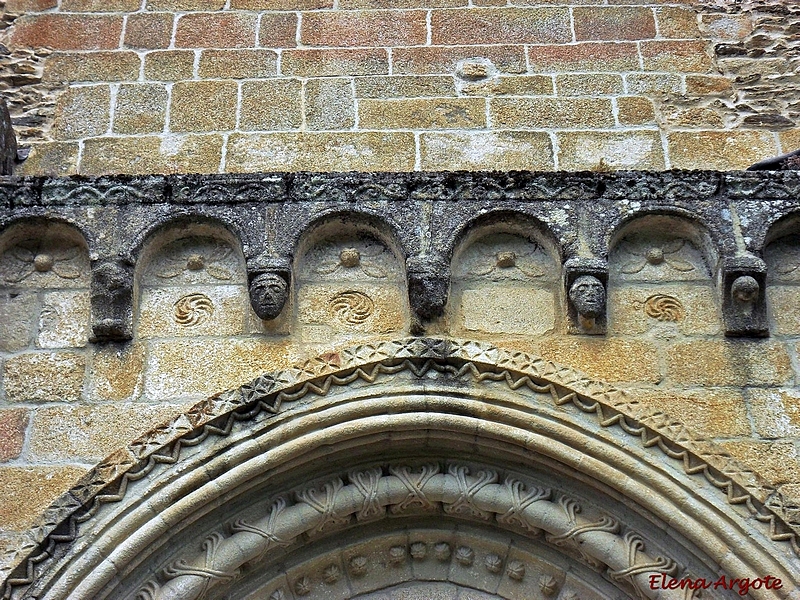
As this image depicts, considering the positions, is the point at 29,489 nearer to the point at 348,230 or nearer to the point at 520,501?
the point at 348,230

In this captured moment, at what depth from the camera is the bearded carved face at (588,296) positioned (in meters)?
4.93

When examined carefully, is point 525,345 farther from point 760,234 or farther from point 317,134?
point 317,134

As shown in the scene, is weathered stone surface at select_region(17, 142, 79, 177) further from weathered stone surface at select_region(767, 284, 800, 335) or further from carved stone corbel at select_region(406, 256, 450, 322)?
weathered stone surface at select_region(767, 284, 800, 335)

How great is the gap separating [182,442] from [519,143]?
2.21 metres

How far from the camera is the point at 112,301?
500 cm

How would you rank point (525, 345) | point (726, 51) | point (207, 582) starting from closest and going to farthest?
1. point (207, 582)
2. point (525, 345)
3. point (726, 51)

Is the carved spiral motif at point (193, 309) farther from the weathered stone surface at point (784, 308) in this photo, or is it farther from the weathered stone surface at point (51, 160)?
the weathered stone surface at point (784, 308)

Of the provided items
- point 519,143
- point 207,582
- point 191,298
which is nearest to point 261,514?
point 207,582

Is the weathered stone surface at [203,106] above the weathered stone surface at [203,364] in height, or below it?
above

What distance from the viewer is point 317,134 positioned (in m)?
5.94

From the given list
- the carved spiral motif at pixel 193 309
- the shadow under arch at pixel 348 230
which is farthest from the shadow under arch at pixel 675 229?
the carved spiral motif at pixel 193 309

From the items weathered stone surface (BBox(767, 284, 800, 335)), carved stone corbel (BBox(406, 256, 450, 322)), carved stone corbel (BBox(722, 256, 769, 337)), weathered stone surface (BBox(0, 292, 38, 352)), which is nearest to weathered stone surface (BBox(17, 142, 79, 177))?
weathered stone surface (BBox(0, 292, 38, 352))

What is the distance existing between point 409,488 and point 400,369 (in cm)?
45

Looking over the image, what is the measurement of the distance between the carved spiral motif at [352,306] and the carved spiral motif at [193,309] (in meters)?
0.50
